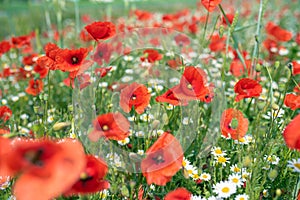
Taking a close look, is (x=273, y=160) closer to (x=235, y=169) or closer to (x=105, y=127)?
(x=235, y=169)

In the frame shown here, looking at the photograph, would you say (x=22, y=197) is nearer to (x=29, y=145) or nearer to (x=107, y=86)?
(x=29, y=145)

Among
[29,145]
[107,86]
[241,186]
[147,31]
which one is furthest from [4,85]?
[29,145]

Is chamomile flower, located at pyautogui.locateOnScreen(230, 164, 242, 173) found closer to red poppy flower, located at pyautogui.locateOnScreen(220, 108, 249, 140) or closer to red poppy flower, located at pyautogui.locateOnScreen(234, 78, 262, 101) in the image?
red poppy flower, located at pyautogui.locateOnScreen(220, 108, 249, 140)

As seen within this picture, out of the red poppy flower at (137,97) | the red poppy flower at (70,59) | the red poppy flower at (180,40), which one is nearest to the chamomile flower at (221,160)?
the red poppy flower at (137,97)

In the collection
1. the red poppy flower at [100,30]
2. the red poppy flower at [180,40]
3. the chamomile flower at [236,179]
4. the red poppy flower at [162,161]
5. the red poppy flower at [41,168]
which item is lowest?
the chamomile flower at [236,179]

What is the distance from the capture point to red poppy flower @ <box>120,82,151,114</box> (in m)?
1.65

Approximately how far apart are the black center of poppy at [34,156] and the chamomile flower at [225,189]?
2.59 ft

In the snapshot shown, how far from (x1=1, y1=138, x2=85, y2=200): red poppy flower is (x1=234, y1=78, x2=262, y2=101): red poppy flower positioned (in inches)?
38.8

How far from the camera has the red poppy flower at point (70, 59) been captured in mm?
1698

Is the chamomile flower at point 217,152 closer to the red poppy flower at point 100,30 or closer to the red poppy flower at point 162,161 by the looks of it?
the red poppy flower at point 162,161

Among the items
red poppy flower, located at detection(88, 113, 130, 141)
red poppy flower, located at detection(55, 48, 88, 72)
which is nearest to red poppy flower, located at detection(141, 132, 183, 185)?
red poppy flower, located at detection(88, 113, 130, 141)

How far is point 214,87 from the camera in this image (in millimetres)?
2215

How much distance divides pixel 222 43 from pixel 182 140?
1.45 metres

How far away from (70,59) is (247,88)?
76 cm
